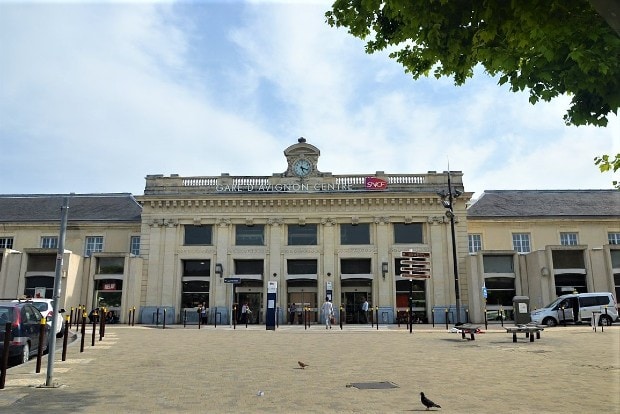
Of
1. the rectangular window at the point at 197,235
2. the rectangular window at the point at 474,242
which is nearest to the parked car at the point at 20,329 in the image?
the rectangular window at the point at 197,235

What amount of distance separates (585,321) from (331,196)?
54.8 ft

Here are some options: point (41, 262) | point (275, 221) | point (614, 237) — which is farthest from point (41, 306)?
point (614, 237)

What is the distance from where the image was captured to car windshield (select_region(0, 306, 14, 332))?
41.1 ft

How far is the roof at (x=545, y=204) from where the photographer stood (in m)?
38.1

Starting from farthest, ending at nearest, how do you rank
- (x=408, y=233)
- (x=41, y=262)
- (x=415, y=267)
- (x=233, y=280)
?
1. (x=408, y=233)
2. (x=41, y=262)
3. (x=233, y=280)
4. (x=415, y=267)

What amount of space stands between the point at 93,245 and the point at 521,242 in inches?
1218

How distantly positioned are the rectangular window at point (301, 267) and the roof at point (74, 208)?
12173 mm

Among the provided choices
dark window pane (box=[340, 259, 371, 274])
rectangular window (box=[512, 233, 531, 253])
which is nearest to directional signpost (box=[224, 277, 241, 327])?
dark window pane (box=[340, 259, 371, 274])

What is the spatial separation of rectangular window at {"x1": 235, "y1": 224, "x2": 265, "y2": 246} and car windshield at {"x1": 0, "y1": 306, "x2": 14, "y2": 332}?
23.1 metres

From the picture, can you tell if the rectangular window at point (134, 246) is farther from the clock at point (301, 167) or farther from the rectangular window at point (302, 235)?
the clock at point (301, 167)

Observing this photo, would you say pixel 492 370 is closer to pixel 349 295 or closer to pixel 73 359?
pixel 73 359

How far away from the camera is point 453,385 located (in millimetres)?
9414

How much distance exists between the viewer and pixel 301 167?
1454 inches

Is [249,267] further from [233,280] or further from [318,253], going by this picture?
[318,253]
